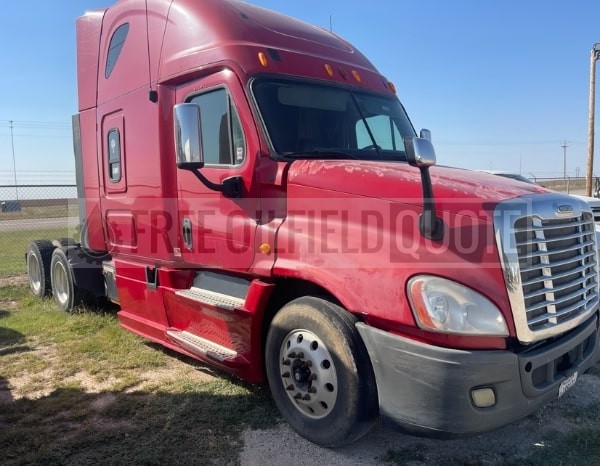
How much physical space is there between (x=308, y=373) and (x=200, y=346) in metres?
1.28

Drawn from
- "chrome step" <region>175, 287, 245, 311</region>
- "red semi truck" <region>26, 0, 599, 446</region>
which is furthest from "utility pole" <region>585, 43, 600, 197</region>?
"chrome step" <region>175, 287, 245, 311</region>

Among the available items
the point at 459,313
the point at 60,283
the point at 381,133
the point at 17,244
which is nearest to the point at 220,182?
the point at 381,133

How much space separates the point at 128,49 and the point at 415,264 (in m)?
3.97

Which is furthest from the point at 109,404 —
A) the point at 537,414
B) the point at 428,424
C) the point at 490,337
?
the point at 537,414

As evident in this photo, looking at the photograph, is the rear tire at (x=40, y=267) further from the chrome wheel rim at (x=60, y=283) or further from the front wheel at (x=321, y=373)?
the front wheel at (x=321, y=373)

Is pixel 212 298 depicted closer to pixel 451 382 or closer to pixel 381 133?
pixel 381 133

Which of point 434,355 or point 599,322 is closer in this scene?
point 434,355

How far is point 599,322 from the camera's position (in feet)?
12.7

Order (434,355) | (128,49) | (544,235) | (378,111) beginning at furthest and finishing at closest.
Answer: (128,49)
(378,111)
(544,235)
(434,355)

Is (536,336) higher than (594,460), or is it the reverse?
(536,336)

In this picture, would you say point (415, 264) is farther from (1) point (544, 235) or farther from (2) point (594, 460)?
(2) point (594, 460)

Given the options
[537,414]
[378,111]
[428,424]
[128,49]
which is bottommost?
[537,414]

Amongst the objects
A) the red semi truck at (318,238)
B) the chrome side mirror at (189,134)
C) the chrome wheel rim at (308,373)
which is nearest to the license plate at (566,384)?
the red semi truck at (318,238)

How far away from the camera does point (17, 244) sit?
1602cm
